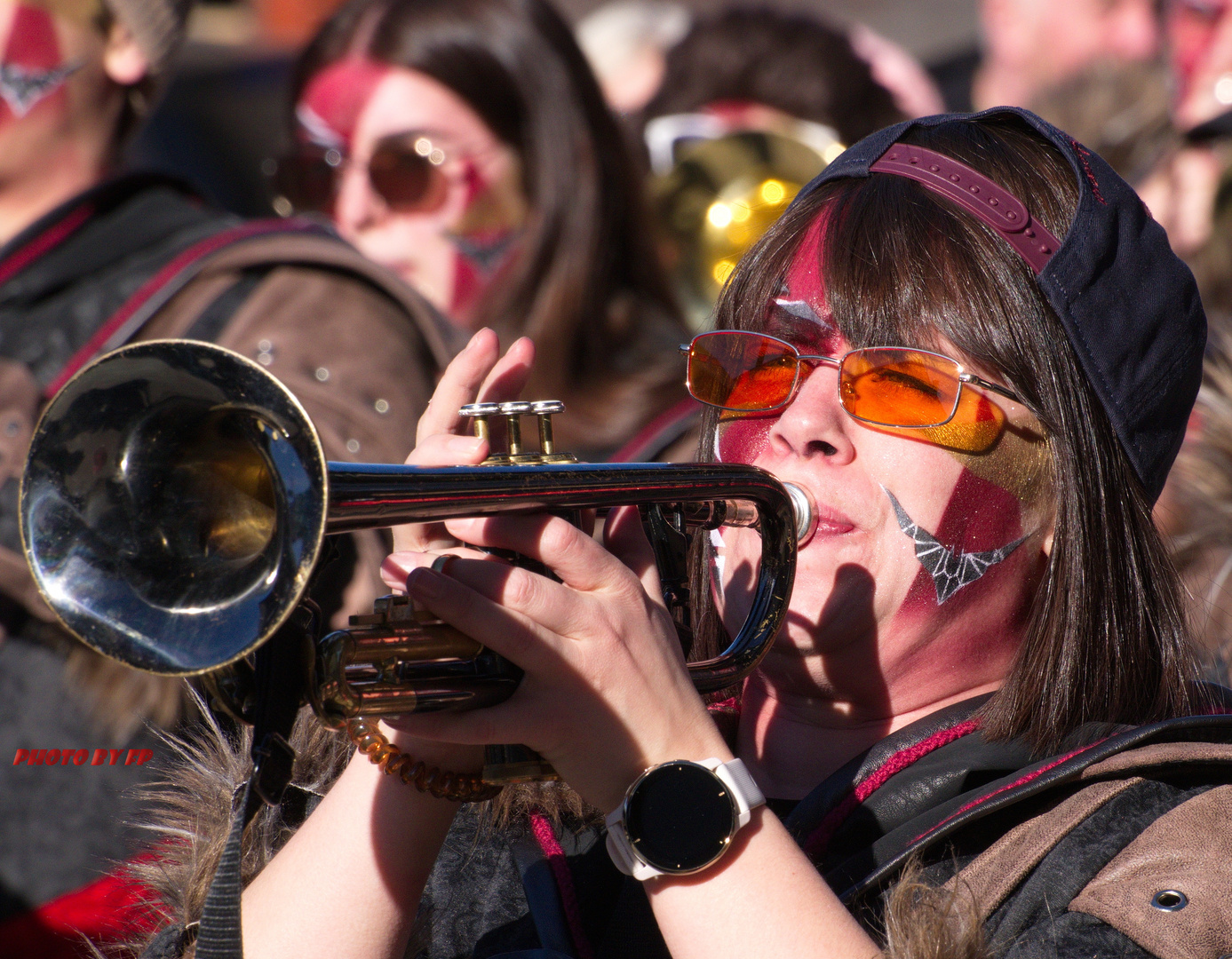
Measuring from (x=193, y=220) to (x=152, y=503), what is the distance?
1.92m

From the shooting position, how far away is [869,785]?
6.05 feet

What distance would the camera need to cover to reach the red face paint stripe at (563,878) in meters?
1.85

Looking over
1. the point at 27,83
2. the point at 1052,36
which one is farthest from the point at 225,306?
the point at 1052,36

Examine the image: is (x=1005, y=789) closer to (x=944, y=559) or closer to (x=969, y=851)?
(x=969, y=851)

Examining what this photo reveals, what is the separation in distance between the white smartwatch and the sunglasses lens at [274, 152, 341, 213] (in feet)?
9.54

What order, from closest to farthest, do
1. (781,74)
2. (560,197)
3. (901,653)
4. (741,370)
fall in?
(901,653), (741,370), (560,197), (781,74)

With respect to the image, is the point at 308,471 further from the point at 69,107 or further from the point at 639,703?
the point at 69,107

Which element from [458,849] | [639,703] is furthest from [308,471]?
[458,849]

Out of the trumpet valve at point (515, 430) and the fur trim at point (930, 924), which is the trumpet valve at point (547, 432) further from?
the fur trim at point (930, 924)

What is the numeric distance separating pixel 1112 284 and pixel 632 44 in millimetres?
5276

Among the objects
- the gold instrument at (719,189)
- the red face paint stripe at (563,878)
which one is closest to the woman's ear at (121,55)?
the gold instrument at (719,189)

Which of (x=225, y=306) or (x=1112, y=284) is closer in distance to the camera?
(x=1112, y=284)

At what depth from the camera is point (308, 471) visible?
1.41 meters

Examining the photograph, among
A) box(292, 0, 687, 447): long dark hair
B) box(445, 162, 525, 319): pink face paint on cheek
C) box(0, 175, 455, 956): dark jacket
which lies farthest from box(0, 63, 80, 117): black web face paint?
box(445, 162, 525, 319): pink face paint on cheek
